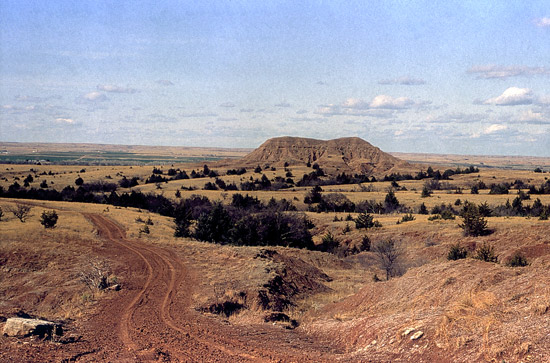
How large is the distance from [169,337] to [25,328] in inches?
124

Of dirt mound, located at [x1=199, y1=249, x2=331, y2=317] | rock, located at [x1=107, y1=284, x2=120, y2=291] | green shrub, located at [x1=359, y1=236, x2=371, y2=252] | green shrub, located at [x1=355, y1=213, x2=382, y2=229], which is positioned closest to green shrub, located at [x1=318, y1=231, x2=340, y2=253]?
green shrub, located at [x1=359, y1=236, x2=371, y2=252]

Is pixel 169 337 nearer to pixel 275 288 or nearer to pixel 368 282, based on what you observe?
pixel 275 288

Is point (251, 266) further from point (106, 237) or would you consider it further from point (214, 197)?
point (214, 197)

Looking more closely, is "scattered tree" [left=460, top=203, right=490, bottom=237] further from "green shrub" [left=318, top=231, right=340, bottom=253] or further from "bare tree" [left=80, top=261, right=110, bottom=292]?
"bare tree" [left=80, top=261, right=110, bottom=292]

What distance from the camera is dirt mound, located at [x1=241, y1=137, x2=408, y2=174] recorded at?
113812 mm

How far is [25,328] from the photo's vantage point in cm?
981

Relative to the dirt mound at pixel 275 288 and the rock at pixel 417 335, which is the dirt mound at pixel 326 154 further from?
the rock at pixel 417 335

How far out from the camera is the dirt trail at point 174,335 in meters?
9.40

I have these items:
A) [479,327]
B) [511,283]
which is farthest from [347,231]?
[479,327]

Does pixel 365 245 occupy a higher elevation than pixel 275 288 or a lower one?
lower

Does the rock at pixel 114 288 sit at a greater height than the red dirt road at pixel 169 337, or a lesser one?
lesser

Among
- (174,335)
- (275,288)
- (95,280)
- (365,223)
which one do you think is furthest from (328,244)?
(174,335)

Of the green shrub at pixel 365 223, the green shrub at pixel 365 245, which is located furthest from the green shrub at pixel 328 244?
the green shrub at pixel 365 223

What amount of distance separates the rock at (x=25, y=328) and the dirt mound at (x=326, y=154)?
10128 cm
